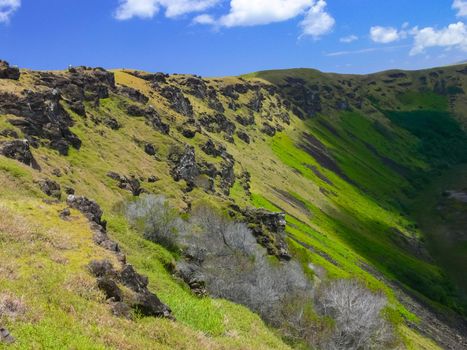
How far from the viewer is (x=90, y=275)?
22656 millimetres

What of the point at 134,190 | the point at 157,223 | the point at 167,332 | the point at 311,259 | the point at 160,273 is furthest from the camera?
the point at 311,259

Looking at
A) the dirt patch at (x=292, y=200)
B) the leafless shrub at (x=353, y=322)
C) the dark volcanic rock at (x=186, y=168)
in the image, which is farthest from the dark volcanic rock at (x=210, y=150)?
the leafless shrub at (x=353, y=322)

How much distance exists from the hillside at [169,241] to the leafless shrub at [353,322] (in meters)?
1.07

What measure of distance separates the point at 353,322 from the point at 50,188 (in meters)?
39.1

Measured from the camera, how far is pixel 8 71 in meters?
96.0

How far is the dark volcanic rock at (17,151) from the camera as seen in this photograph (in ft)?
202

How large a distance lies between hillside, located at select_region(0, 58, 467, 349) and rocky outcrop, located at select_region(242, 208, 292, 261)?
1.47ft

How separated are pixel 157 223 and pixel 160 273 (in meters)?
16.7

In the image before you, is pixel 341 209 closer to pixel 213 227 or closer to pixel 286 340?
pixel 213 227

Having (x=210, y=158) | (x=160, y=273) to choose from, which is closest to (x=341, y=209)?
(x=210, y=158)

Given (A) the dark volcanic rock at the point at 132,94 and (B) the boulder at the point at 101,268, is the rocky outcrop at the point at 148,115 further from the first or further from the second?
(B) the boulder at the point at 101,268

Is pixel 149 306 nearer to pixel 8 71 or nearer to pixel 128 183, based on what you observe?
pixel 128 183

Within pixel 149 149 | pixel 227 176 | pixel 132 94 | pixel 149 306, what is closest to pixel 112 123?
pixel 149 149

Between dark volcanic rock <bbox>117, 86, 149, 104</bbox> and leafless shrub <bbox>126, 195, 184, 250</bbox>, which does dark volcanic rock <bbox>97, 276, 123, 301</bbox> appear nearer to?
leafless shrub <bbox>126, 195, 184, 250</bbox>
